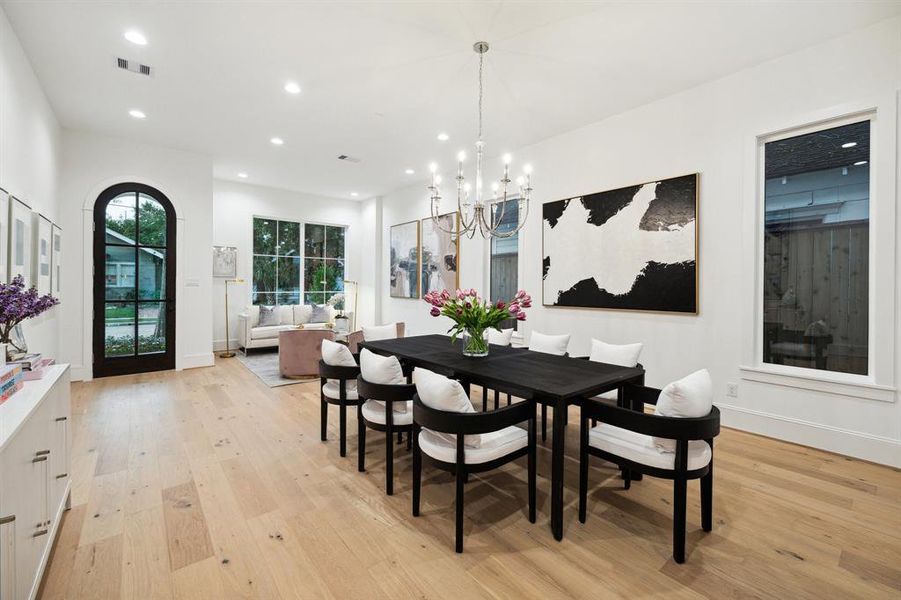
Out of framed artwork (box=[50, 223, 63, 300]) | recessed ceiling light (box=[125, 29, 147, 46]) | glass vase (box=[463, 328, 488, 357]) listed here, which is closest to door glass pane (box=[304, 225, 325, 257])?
framed artwork (box=[50, 223, 63, 300])

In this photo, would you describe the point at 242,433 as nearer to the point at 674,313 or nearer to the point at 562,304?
the point at 562,304

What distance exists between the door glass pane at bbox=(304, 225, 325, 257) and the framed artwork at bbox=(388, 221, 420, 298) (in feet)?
5.95

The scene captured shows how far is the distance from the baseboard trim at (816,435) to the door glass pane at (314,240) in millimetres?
7766

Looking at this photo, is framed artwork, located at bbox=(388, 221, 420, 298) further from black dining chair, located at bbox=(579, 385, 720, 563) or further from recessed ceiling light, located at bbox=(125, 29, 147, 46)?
black dining chair, located at bbox=(579, 385, 720, 563)

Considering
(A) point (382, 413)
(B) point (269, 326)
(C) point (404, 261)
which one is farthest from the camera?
(C) point (404, 261)

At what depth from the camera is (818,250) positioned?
3291mm

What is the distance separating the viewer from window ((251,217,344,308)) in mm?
8305

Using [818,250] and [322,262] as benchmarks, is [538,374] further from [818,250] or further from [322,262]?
[322,262]

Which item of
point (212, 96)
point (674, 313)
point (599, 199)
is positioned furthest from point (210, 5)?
point (674, 313)

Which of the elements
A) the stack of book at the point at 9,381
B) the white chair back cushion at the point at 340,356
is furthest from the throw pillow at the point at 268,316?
the stack of book at the point at 9,381

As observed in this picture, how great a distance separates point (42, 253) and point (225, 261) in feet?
12.6

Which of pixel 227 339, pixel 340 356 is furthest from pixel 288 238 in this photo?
pixel 340 356

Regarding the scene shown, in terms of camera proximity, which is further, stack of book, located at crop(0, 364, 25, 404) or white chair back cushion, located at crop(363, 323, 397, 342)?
white chair back cushion, located at crop(363, 323, 397, 342)

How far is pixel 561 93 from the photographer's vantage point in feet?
13.0
